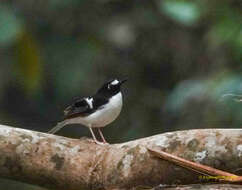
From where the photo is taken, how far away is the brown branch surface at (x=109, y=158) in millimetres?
4746

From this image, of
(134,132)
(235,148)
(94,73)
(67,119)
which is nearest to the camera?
(235,148)

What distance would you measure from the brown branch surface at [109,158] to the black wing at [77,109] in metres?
0.97

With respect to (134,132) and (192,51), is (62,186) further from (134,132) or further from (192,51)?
(192,51)

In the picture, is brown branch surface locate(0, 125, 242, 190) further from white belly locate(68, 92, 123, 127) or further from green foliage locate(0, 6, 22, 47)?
green foliage locate(0, 6, 22, 47)

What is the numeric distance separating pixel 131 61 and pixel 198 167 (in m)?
5.39

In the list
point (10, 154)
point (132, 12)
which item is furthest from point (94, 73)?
point (10, 154)

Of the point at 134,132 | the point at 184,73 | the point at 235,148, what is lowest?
the point at 134,132

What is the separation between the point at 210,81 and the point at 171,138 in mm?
2172

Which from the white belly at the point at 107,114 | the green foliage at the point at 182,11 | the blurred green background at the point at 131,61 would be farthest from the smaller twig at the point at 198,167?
the green foliage at the point at 182,11

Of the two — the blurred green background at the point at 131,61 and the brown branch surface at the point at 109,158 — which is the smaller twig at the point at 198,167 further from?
the blurred green background at the point at 131,61

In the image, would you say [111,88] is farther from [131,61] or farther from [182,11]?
[131,61]

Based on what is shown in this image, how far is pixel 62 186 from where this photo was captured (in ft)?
16.9

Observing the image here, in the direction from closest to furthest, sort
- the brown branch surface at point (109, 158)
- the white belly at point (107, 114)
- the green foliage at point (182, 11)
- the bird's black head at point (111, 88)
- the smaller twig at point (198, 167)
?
1. the smaller twig at point (198, 167)
2. the brown branch surface at point (109, 158)
3. the white belly at point (107, 114)
4. the bird's black head at point (111, 88)
5. the green foliage at point (182, 11)

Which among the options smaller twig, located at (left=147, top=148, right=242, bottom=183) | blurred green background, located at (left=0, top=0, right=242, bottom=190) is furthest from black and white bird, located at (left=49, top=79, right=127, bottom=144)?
smaller twig, located at (left=147, top=148, right=242, bottom=183)
